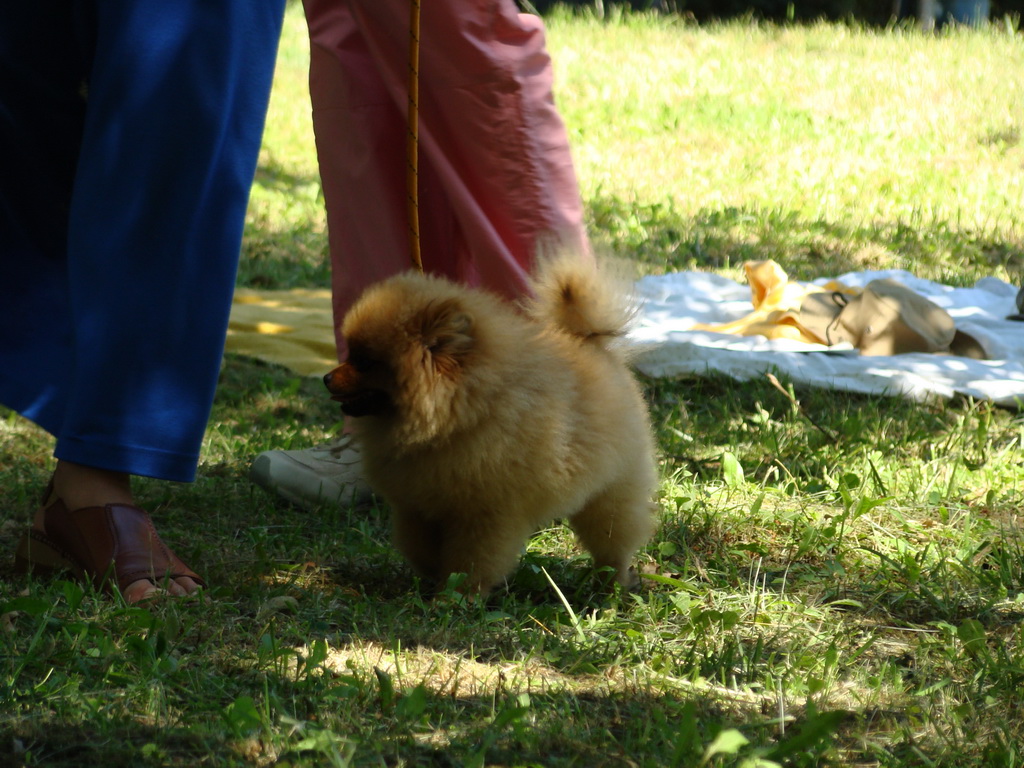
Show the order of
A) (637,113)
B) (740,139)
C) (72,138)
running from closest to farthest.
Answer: (72,138), (740,139), (637,113)

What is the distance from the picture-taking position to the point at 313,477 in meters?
2.99

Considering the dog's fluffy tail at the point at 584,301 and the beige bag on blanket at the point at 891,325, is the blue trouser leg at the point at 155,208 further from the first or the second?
the beige bag on blanket at the point at 891,325

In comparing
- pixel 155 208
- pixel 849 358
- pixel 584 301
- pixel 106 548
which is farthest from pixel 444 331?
pixel 849 358

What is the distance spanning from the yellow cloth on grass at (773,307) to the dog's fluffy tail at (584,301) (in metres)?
2.25

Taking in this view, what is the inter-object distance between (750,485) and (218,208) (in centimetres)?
160

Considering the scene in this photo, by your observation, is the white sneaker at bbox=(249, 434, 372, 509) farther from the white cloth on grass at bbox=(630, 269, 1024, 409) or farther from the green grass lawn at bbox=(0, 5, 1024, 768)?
the white cloth on grass at bbox=(630, 269, 1024, 409)

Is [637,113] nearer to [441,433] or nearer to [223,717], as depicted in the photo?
[441,433]

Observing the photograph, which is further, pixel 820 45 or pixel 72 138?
pixel 820 45

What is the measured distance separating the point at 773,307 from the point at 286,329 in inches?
85.9

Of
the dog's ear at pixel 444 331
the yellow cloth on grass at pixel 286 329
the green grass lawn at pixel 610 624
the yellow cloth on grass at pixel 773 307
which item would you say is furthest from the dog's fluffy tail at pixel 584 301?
the yellow cloth on grass at pixel 773 307

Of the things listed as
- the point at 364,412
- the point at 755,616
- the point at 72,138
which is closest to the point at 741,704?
the point at 755,616

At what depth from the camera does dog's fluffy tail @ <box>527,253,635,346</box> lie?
2.44 meters

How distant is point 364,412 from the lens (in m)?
2.23

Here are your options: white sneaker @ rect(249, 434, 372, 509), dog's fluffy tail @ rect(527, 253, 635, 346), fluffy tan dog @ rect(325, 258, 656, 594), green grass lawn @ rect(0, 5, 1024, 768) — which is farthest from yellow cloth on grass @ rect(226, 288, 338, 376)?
fluffy tan dog @ rect(325, 258, 656, 594)
